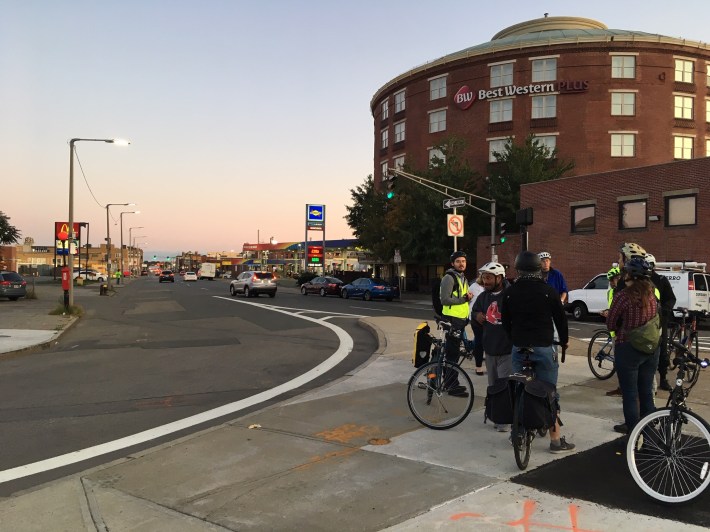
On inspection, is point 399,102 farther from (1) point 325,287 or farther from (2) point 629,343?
(2) point 629,343

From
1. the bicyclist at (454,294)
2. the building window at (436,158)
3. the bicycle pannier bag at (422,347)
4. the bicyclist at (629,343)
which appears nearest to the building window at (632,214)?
the building window at (436,158)

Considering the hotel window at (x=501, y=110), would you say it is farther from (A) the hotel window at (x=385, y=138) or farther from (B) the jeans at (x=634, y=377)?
(B) the jeans at (x=634, y=377)

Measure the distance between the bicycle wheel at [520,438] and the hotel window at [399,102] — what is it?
48.7m

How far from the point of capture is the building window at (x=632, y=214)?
25.5 meters

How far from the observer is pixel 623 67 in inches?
1607

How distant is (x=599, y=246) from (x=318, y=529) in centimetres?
2688

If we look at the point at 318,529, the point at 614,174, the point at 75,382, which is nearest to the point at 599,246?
the point at 614,174

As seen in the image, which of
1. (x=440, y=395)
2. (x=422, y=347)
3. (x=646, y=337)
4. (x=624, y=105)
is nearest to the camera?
(x=646, y=337)

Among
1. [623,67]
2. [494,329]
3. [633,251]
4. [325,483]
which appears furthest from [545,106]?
[325,483]

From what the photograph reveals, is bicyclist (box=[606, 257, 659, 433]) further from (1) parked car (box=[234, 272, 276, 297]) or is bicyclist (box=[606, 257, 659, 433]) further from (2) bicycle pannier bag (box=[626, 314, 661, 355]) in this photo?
(1) parked car (box=[234, 272, 276, 297])

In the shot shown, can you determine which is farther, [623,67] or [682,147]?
[682,147]

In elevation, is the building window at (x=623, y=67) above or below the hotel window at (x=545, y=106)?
above

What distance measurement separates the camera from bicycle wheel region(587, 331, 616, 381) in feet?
27.5

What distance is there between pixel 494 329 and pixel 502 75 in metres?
42.1
